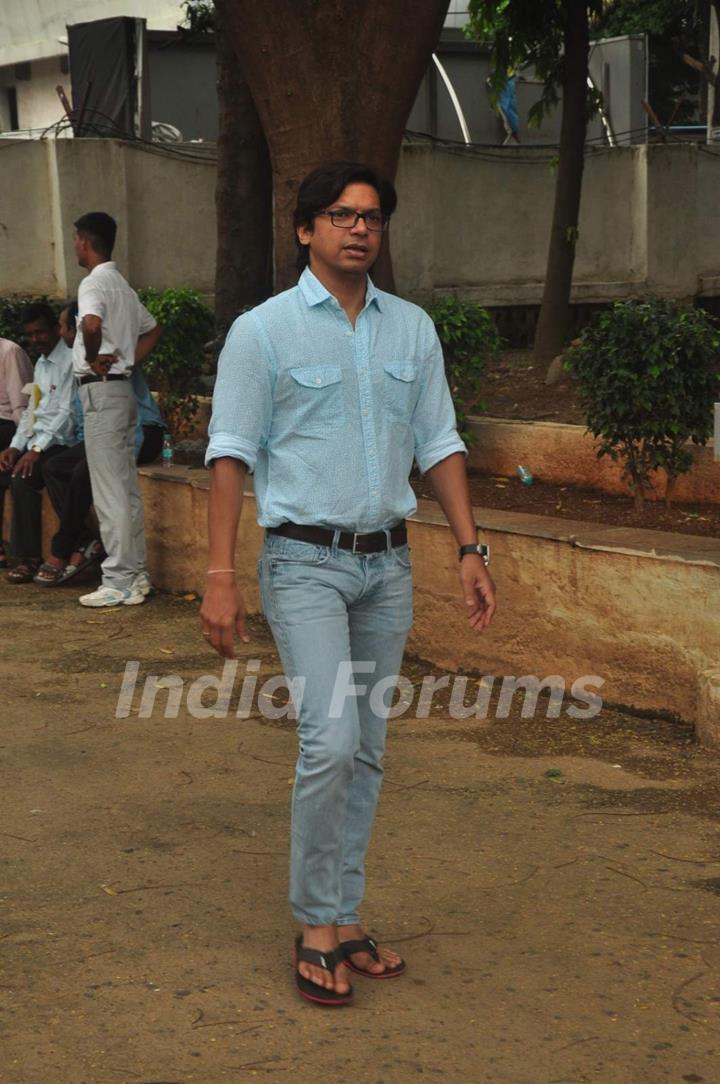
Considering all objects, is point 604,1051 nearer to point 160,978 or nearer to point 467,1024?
point 467,1024

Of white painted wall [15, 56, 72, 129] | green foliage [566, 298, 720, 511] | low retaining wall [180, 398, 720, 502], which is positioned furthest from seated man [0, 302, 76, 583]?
white painted wall [15, 56, 72, 129]

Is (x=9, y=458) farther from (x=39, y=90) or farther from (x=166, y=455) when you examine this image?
(x=39, y=90)

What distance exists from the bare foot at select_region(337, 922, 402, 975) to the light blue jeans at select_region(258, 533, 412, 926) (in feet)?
0.09

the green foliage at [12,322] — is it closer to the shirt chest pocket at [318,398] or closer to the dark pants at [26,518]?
the dark pants at [26,518]

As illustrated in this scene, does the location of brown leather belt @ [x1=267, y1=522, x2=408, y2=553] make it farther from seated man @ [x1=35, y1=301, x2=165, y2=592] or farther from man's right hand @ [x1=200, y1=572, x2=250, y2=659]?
seated man @ [x1=35, y1=301, x2=165, y2=592]

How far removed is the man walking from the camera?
3633mm

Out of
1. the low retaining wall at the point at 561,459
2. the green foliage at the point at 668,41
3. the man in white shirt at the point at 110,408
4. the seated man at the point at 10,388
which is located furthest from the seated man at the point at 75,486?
the green foliage at the point at 668,41

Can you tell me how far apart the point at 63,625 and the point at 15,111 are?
20.9 metres

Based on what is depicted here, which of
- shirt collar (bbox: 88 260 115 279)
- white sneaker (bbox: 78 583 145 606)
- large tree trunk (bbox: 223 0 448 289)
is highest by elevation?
large tree trunk (bbox: 223 0 448 289)

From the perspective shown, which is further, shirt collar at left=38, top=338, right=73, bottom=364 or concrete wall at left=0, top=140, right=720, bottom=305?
concrete wall at left=0, top=140, right=720, bottom=305

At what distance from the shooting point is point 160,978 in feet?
12.4

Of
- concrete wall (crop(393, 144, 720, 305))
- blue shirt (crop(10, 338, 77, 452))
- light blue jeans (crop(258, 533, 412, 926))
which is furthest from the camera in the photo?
concrete wall (crop(393, 144, 720, 305))

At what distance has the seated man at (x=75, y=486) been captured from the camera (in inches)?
345

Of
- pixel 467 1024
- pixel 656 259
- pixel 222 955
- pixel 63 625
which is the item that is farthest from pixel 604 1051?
pixel 656 259
